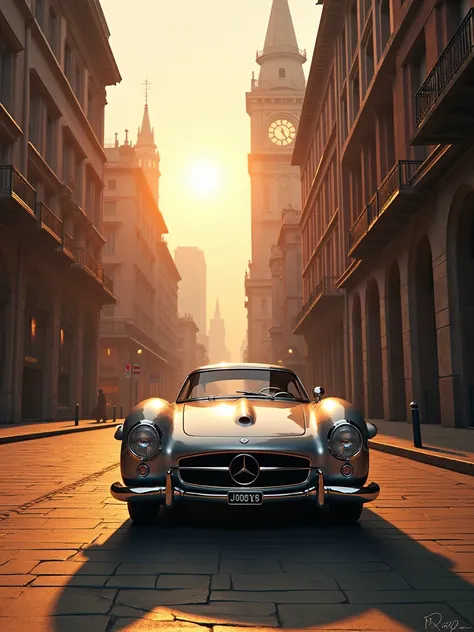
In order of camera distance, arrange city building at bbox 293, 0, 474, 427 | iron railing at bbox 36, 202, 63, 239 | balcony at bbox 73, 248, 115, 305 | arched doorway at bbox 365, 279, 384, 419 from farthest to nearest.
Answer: balcony at bbox 73, 248, 115, 305 → arched doorway at bbox 365, 279, 384, 419 → iron railing at bbox 36, 202, 63, 239 → city building at bbox 293, 0, 474, 427

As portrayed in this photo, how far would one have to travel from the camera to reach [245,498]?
488 centimetres

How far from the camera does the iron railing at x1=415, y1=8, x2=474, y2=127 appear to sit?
13.1 m

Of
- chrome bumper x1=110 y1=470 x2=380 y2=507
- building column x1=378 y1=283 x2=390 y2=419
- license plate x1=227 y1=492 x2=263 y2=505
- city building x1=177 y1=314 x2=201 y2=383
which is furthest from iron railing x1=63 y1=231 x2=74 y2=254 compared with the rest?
city building x1=177 y1=314 x2=201 y2=383

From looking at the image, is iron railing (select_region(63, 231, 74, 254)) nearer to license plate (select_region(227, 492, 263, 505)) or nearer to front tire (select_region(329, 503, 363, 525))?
front tire (select_region(329, 503, 363, 525))

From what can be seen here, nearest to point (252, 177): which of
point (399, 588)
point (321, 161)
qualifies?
point (321, 161)

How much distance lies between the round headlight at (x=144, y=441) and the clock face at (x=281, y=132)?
98.8 meters

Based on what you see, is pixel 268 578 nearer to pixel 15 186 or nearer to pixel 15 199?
pixel 15 199

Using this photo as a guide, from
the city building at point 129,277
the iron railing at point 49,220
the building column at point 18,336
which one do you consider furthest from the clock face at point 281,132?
the building column at point 18,336

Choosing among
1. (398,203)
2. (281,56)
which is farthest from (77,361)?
(281,56)

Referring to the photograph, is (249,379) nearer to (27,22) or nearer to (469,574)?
(469,574)

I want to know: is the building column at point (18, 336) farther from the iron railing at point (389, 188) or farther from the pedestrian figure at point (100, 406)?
A: the iron railing at point (389, 188)

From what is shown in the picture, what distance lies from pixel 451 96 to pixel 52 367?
2120 cm

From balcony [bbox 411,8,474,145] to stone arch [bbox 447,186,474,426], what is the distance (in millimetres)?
2154

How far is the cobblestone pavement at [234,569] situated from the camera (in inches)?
127
